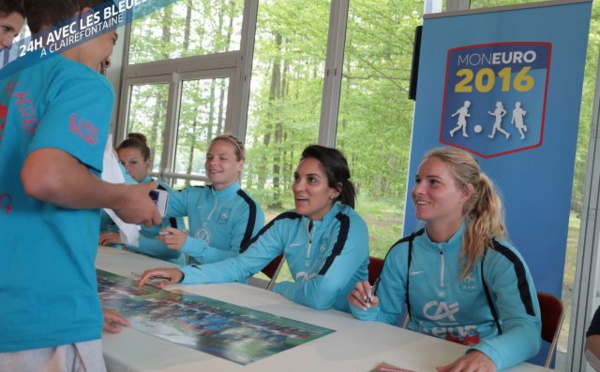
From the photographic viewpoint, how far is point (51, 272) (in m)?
0.92

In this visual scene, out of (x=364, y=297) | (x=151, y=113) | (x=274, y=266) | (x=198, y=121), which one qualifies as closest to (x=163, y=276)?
(x=274, y=266)

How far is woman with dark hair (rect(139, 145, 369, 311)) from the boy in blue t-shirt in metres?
1.08

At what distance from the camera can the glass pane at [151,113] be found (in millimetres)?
6074

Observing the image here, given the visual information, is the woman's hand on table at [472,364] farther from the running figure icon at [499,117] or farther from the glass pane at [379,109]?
the glass pane at [379,109]

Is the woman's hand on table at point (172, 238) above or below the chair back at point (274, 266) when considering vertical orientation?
above

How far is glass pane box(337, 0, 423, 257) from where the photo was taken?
427cm

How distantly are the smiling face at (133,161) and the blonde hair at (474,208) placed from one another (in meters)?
2.24

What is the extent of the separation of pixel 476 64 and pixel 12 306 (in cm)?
266

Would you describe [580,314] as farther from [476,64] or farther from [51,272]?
[51,272]

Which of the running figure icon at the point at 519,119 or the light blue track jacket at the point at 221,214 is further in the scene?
the light blue track jacket at the point at 221,214

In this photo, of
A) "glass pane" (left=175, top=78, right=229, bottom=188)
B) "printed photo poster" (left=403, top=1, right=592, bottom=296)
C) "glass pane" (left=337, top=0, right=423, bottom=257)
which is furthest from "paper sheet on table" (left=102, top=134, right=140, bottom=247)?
"glass pane" (left=175, top=78, right=229, bottom=188)

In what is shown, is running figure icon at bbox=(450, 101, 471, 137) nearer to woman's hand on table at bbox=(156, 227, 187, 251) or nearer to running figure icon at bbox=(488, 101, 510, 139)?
running figure icon at bbox=(488, 101, 510, 139)

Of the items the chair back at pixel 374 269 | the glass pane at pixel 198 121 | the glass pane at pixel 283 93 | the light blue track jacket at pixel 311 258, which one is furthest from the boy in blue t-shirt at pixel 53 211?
the glass pane at pixel 198 121

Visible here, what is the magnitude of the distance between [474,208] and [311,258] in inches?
28.9
